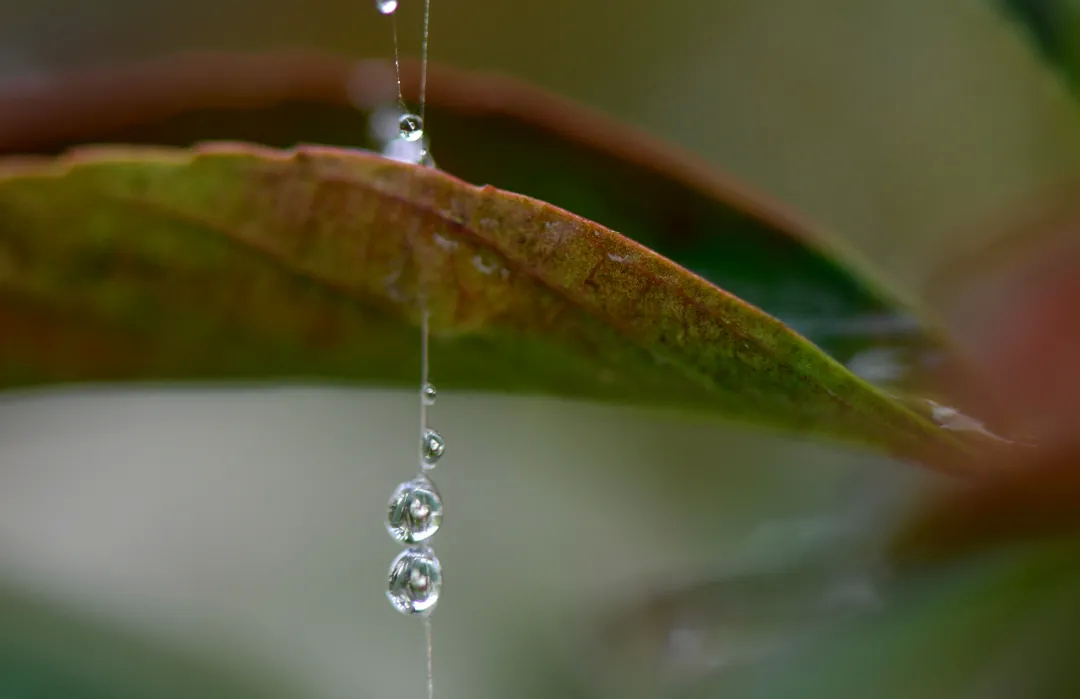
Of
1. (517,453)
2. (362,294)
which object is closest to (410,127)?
(362,294)

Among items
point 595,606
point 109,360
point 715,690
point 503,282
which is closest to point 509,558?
point 595,606

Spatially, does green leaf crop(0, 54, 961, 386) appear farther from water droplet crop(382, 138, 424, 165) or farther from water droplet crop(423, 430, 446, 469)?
water droplet crop(423, 430, 446, 469)

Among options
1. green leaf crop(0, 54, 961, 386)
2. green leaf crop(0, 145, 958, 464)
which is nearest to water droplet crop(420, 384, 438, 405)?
green leaf crop(0, 145, 958, 464)

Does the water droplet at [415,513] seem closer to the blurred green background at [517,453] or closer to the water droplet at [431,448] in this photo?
the water droplet at [431,448]

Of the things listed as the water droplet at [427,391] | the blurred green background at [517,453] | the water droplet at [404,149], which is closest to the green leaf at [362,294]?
the water droplet at [427,391]

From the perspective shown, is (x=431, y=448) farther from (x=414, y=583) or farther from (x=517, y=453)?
(x=517, y=453)

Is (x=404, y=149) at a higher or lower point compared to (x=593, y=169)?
higher

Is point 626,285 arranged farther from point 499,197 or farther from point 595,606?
point 595,606
